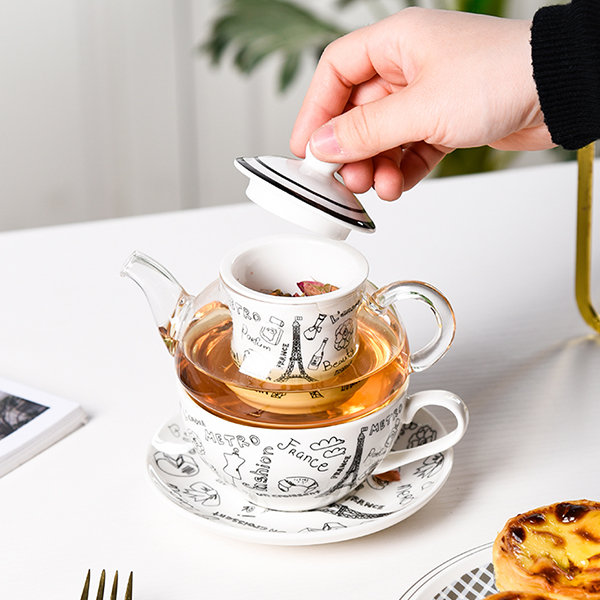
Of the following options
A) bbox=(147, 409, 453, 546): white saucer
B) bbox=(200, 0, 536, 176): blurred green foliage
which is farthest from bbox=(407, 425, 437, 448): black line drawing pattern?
bbox=(200, 0, 536, 176): blurred green foliage

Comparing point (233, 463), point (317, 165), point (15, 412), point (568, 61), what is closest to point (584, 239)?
point (568, 61)

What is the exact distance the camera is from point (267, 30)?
1.96 meters

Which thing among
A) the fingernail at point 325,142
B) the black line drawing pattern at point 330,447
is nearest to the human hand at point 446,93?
the fingernail at point 325,142

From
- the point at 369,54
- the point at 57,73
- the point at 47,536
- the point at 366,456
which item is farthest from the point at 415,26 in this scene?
the point at 57,73

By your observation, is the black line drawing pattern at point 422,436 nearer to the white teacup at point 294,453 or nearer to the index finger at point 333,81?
the white teacup at point 294,453

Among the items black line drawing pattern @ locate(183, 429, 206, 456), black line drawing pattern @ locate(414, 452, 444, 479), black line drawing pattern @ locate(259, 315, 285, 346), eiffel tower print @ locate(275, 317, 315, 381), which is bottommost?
black line drawing pattern @ locate(414, 452, 444, 479)

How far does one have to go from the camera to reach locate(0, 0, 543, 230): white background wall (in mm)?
2191

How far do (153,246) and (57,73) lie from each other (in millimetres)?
1374

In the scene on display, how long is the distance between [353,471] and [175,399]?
0.24m

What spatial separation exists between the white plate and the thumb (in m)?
0.31

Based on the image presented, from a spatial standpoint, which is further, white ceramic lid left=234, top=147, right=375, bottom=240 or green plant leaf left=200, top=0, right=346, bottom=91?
green plant leaf left=200, top=0, right=346, bottom=91

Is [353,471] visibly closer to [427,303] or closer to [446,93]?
[427,303]

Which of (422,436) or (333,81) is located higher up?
(333,81)

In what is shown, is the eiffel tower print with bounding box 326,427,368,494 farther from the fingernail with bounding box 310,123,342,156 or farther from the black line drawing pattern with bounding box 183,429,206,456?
the fingernail with bounding box 310,123,342,156
